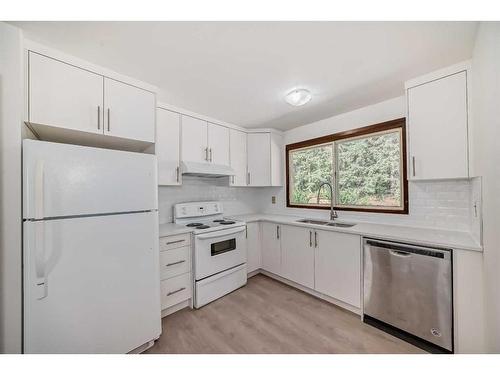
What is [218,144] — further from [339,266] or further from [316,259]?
[339,266]

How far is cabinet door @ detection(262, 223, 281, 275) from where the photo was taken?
2699mm

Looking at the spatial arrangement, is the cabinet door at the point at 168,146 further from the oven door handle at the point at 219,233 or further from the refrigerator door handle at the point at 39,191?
the refrigerator door handle at the point at 39,191

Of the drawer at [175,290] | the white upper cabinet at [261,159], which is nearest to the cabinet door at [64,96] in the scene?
the drawer at [175,290]

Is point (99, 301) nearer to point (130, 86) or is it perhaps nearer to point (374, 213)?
point (130, 86)

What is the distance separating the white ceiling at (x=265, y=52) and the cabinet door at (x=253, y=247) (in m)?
1.75

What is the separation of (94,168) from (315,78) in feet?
6.03

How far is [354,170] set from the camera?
2.54 metres

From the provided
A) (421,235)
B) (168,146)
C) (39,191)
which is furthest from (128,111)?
(421,235)

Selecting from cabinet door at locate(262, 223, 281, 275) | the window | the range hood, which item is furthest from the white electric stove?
the window

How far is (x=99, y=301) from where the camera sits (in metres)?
1.29

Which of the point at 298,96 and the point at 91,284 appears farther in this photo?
the point at 298,96

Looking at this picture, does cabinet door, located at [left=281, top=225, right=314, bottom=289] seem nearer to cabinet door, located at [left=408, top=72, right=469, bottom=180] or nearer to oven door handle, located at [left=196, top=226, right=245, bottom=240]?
oven door handle, located at [left=196, top=226, right=245, bottom=240]

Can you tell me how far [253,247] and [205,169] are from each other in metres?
1.31
